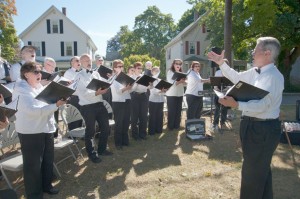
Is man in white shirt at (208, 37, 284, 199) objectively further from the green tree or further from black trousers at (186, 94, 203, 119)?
the green tree

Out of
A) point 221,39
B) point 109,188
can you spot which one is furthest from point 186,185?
point 221,39

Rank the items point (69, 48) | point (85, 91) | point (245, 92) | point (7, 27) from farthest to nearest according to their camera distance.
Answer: point (69, 48) < point (7, 27) < point (85, 91) < point (245, 92)

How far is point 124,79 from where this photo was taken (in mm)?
6602

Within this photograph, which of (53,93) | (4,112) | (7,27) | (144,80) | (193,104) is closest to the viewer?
(4,112)

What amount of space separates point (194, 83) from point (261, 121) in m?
5.09

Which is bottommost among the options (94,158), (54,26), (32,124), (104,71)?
(94,158)

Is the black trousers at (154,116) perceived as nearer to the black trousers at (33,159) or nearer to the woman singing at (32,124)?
the black trousers at (33,159)

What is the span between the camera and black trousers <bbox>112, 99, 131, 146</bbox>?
23.2 feet

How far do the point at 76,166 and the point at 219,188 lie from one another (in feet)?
9.48

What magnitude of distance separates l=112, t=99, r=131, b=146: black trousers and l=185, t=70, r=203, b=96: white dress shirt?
2271 mm

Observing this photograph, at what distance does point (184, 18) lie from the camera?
5284cm

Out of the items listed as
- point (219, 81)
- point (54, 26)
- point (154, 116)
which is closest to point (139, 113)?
point (154, 116)

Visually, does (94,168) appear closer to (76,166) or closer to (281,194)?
(76,166)

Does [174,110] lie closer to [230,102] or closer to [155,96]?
[155,96]
